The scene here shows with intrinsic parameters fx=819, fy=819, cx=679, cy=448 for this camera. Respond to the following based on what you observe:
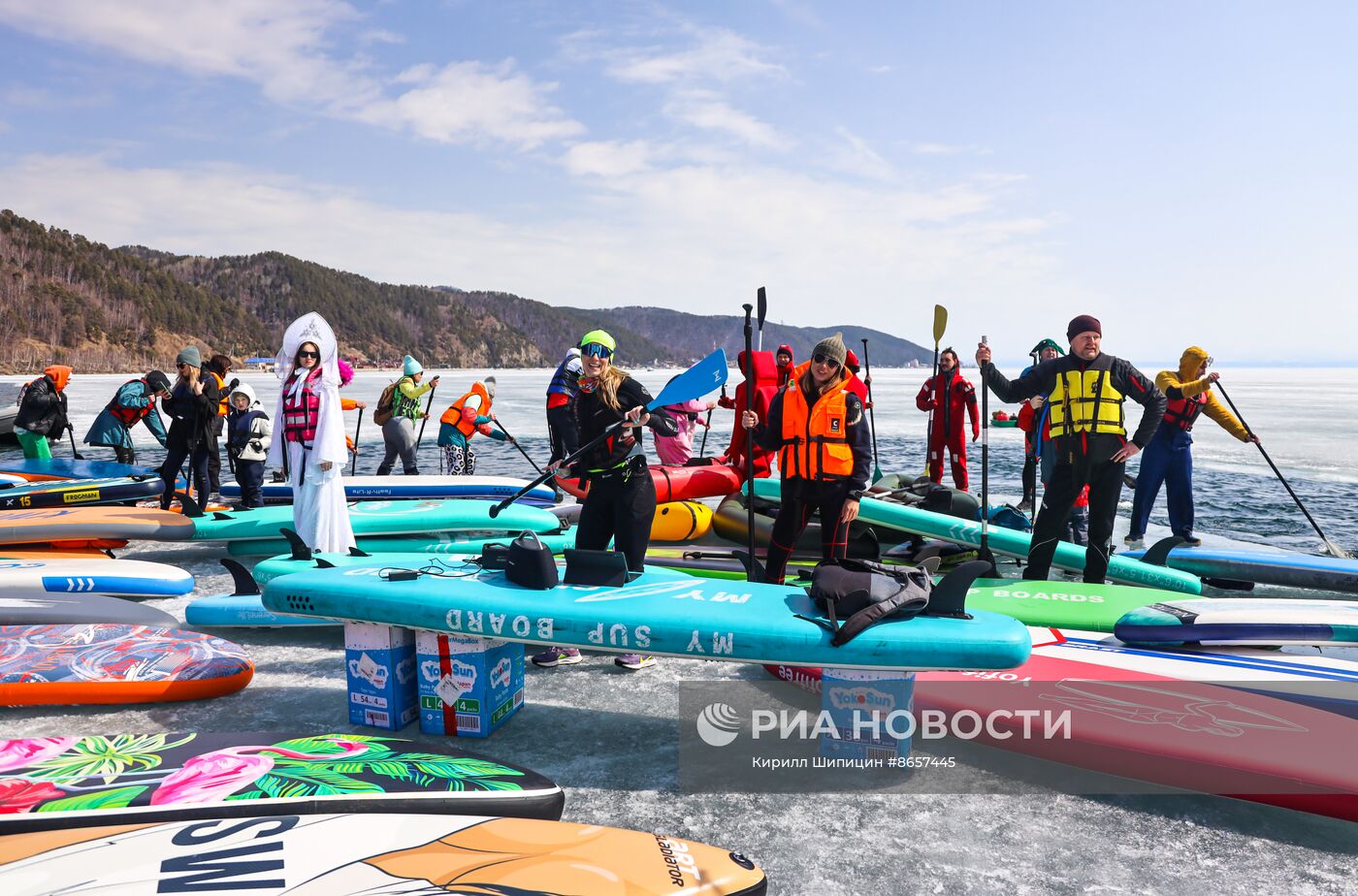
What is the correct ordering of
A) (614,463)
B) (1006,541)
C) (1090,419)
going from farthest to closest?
(1006,541), (1090,419), (614,463)

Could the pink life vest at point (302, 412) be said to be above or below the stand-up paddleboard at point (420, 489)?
above

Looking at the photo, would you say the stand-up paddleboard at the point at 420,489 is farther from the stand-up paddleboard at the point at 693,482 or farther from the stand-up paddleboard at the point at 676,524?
the stand-up paddleboard at the point at 676,524

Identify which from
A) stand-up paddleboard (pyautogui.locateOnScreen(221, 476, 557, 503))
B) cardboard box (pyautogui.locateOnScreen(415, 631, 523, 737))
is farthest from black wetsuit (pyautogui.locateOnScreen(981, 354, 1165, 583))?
stand-up paddleboard (pyautogui.locateOnScreen(221, 476, 557, 503))

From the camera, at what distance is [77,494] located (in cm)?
847

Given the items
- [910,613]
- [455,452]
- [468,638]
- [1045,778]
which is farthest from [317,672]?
[455,452]

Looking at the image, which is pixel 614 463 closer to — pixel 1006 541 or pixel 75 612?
pixel 75 612

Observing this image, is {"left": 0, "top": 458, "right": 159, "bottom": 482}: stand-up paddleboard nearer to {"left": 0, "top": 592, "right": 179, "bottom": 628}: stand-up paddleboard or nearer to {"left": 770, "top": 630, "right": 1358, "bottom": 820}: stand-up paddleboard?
{"left": 0, "top": 592, "right": 179, "bottom": 628}: stand-up paddleboard

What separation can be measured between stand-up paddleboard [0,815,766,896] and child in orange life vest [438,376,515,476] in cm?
704

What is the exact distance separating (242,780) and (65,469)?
404 inches

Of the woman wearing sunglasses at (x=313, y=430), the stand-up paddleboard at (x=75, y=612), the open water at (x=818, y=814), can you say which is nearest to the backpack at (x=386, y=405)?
the woman wearing sunglasses at (x=313, y=430)

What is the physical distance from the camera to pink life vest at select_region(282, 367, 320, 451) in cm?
526

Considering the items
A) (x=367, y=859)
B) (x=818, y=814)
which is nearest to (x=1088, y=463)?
(x=818, y=814)

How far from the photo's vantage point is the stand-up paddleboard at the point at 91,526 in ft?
21.1

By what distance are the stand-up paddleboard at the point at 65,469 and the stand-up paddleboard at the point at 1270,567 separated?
10.8m
